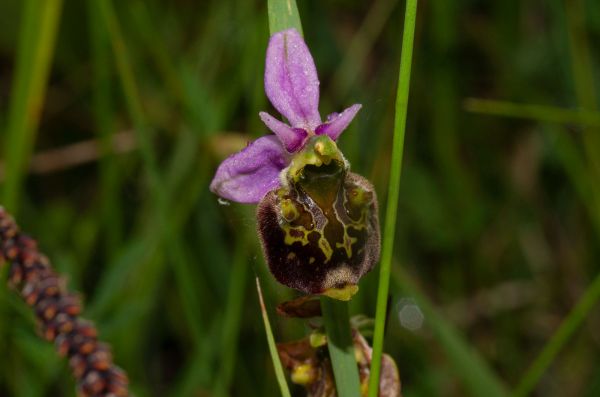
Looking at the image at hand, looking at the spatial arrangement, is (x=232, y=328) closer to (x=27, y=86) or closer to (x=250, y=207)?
(x=250, y=207)

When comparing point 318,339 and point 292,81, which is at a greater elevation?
point 292,81

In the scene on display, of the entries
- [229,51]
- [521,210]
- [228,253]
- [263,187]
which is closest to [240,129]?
[229,51]

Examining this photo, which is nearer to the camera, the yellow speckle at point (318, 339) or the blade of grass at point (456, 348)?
the yellow speckle at point (318, 339)

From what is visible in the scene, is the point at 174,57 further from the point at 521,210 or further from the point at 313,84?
the point at 313,84

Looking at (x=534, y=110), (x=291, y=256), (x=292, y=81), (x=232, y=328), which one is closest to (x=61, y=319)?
(x=291, y=256)

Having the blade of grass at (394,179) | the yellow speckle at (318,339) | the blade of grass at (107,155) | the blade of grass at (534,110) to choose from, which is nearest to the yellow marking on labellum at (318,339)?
the yellow speckle at (318,339)

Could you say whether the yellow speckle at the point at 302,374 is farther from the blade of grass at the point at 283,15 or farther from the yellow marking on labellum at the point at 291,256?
the blade of grass at the point at 283,15
